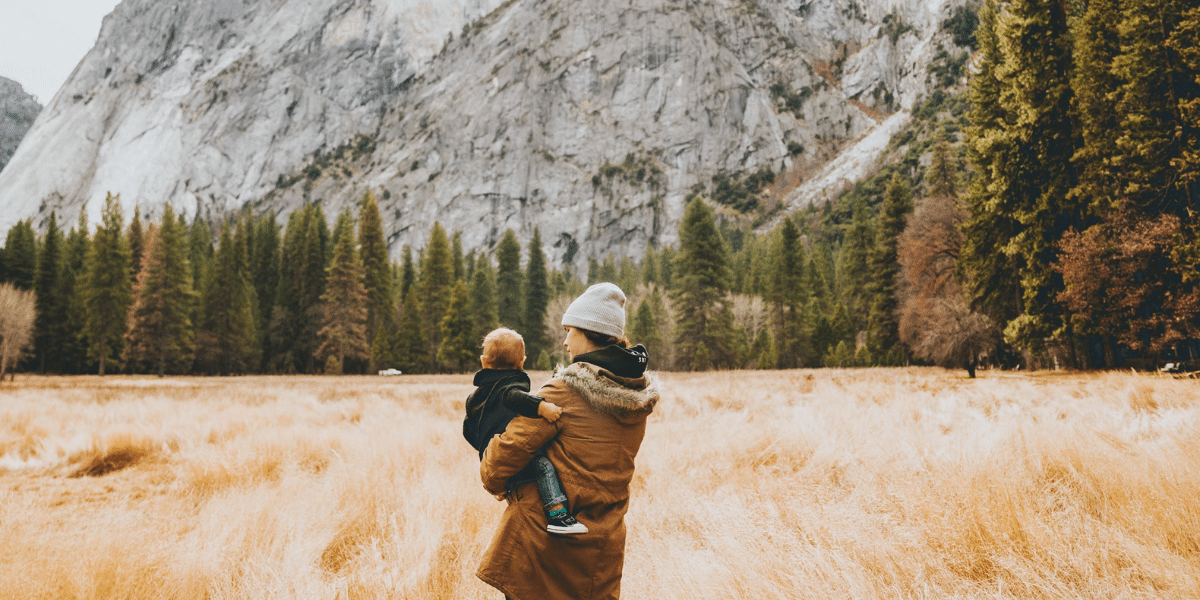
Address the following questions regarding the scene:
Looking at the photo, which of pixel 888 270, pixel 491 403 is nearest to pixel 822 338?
pixel 888 270

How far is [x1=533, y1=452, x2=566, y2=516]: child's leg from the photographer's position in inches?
79.9

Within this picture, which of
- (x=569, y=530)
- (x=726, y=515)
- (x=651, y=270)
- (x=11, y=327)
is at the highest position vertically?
(x=651, y=270)

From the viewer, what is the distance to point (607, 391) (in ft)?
6.81

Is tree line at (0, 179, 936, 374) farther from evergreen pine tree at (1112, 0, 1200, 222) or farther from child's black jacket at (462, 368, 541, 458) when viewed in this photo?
child's black jacket at (462, 368, 541, 458)

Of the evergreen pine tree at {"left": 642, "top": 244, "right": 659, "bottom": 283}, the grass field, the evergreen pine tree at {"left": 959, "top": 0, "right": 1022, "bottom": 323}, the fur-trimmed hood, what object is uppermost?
the evergreen pine tree at {"left": 642, "top": 244, "right": 659, "bottom": 283}

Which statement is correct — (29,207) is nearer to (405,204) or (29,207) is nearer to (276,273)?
(405,204)

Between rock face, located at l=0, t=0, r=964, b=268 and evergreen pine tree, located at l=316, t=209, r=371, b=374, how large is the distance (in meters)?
103

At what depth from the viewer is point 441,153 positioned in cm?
15600

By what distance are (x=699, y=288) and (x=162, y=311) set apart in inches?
1586

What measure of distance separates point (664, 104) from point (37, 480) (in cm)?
15732

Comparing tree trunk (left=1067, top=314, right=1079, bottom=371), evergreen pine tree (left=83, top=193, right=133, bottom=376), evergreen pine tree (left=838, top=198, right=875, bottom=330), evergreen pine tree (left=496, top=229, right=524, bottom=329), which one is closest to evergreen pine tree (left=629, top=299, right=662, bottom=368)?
evergreen pine tree (left=496, top=229, right=524, bottom=329)

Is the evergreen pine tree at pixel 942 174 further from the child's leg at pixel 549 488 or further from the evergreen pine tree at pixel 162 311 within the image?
the evergreen pine tree at pixel 162 311

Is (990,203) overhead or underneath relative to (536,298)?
overhead

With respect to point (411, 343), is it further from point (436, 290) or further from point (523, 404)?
point (523, 404)
